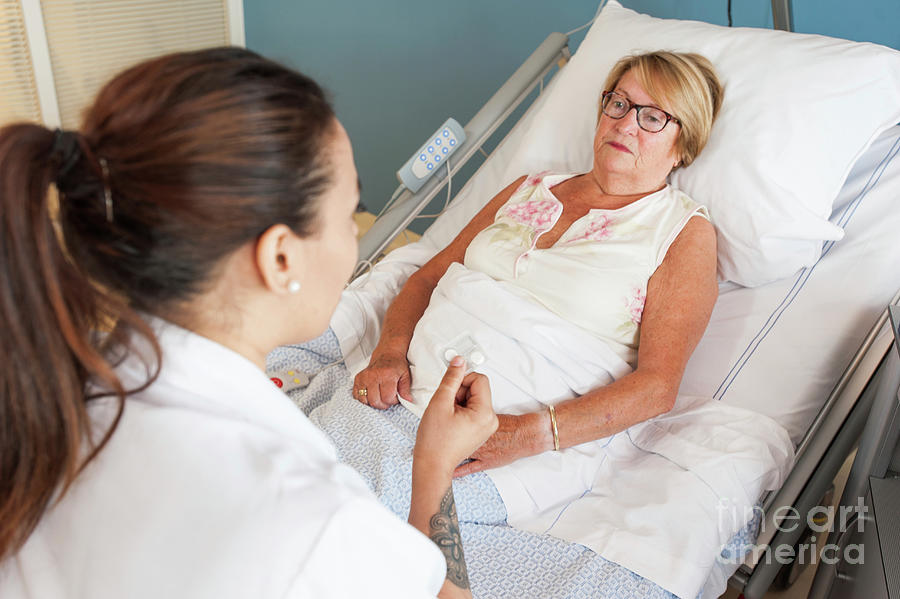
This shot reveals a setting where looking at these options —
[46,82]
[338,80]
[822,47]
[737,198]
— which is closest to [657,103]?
[737,198]

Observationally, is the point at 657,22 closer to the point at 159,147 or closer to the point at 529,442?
the point at 529,442

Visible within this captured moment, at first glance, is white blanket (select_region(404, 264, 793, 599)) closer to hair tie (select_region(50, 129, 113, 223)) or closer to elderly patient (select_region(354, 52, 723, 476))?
elderly patient (select_region(354, 52, 723, 476))

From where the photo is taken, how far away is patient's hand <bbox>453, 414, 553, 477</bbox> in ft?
4.45

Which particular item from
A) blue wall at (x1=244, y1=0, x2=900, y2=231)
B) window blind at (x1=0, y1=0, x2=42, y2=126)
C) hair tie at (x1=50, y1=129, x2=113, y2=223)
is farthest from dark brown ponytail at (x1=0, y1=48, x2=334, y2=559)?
window blind at (x1=0, y1=0, x2=42, y2=126)

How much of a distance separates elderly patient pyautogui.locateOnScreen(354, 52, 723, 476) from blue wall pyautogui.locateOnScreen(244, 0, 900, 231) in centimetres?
70

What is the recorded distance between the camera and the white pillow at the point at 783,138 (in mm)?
1577

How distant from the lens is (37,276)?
0.66 m

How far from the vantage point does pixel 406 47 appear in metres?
2.96

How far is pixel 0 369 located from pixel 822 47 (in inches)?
65.9

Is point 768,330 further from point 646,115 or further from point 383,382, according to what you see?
point 383,382

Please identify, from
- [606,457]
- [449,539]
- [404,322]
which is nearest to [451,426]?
[449,539]

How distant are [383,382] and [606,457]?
45 centimetres

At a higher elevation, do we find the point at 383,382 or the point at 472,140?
the point at 472,140
